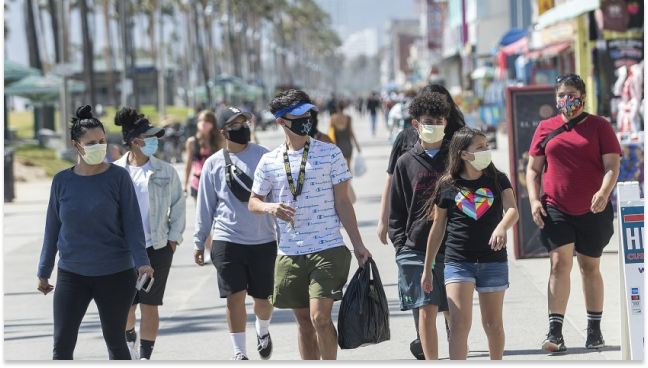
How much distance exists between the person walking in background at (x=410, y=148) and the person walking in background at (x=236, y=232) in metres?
0.80

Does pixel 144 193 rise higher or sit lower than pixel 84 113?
lower

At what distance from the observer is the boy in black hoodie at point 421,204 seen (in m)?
6.50

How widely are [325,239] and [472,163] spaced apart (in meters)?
0.94

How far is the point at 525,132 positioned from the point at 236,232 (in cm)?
471

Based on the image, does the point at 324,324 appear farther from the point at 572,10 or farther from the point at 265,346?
the point at 572,10

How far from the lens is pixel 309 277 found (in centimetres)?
636

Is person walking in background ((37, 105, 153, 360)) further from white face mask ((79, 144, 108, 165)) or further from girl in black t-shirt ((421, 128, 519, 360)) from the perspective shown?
girl in black t-shirt ((421, 128, 519, 360))

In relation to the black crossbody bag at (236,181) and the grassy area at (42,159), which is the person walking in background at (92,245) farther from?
the grassy area at (42,159)

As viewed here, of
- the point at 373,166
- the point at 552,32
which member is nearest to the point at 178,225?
the point at 552,32

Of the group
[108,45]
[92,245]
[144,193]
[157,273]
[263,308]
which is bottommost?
[263,308]

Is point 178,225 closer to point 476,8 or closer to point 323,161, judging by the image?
point 323,161

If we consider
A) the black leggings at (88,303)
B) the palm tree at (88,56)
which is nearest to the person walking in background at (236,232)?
the black leggings at (88,303)

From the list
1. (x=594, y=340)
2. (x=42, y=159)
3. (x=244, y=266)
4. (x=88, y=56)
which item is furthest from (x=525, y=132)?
(x=88, y=56)

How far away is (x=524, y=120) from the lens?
36.3 ft
